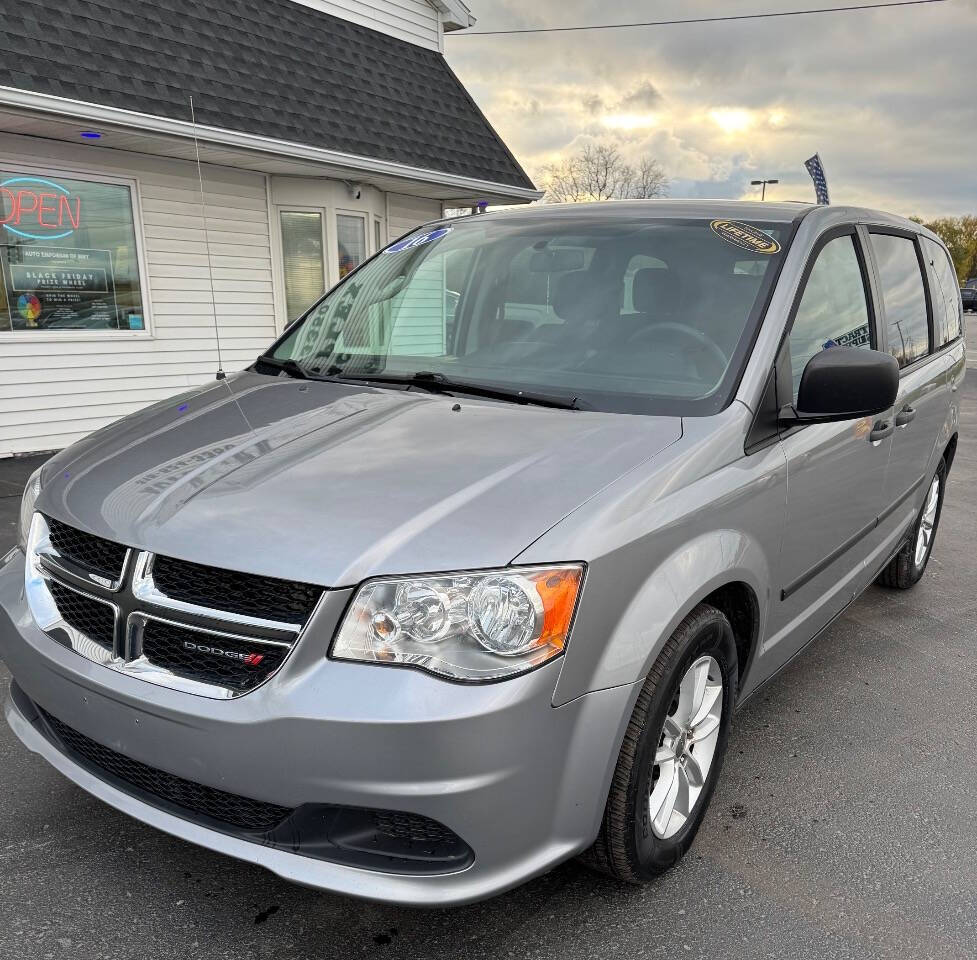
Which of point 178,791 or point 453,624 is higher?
point 453,624

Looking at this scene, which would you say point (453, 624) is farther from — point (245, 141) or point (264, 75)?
point (264, 75)

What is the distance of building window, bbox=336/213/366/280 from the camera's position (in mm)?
9742

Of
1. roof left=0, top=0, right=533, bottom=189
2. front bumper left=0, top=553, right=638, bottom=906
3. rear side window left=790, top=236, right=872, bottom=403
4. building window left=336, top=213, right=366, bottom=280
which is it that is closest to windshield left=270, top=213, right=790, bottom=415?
rear side window left=790, top=236, right=872, bottom=403

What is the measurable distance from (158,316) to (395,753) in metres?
7.67

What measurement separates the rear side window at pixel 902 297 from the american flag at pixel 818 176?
7.46m

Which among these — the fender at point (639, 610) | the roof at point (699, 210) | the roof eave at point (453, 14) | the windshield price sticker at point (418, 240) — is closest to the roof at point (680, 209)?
the roof at point (699, 210)

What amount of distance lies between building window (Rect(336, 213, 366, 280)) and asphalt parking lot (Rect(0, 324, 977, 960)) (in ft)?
25.0

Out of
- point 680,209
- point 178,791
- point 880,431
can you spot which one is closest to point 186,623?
point 178,791

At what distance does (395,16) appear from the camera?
10.8m

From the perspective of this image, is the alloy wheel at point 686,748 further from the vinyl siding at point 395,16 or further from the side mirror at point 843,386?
the vinyl siding at point 395,16

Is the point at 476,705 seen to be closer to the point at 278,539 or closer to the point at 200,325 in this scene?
the point at 278,539

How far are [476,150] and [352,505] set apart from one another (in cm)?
973

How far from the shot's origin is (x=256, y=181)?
8953mm

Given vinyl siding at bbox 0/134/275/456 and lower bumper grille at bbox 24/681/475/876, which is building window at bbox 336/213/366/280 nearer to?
vinyl siding at bbox 0/134/275/456
